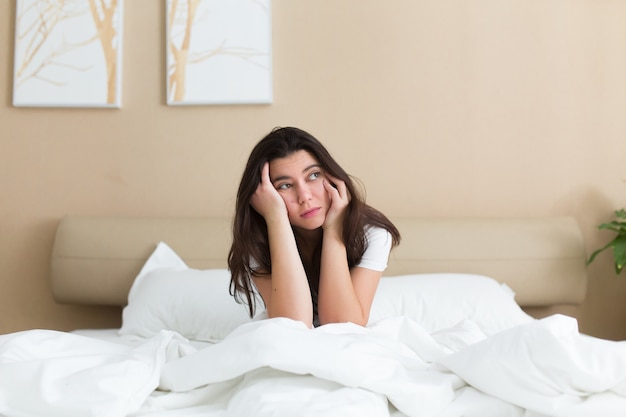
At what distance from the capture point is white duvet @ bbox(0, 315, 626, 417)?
1106 mm

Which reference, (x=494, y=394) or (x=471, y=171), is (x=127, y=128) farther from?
(x=494, y=394)

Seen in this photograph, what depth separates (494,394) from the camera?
46.1 inches

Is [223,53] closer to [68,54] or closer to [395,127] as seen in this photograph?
[68,54]

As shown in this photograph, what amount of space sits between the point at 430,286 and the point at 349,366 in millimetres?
1299

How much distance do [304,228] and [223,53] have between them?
1.26 metres

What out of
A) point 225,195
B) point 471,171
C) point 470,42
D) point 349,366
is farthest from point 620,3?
point 349,366

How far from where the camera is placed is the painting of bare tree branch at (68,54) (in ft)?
9.82

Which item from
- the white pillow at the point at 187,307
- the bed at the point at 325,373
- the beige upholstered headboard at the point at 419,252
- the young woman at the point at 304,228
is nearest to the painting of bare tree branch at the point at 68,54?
the beige upholstered headboard at the point at 419,252

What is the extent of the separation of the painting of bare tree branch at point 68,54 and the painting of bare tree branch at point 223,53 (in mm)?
291

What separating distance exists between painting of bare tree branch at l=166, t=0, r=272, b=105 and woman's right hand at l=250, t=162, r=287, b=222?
3.71 feet

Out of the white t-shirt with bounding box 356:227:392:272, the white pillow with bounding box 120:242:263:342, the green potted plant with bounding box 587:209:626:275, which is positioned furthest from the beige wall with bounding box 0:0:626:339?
the white t-shirt with bounding box 356:227:392:272

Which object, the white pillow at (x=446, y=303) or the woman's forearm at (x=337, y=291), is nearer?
the woman's forearm at (x=337, y=291)

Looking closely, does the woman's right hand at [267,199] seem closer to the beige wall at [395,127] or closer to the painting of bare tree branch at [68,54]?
the beige wall at [395,127]

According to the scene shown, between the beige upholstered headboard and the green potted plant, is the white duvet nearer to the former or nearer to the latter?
the beige upholstered headboard
